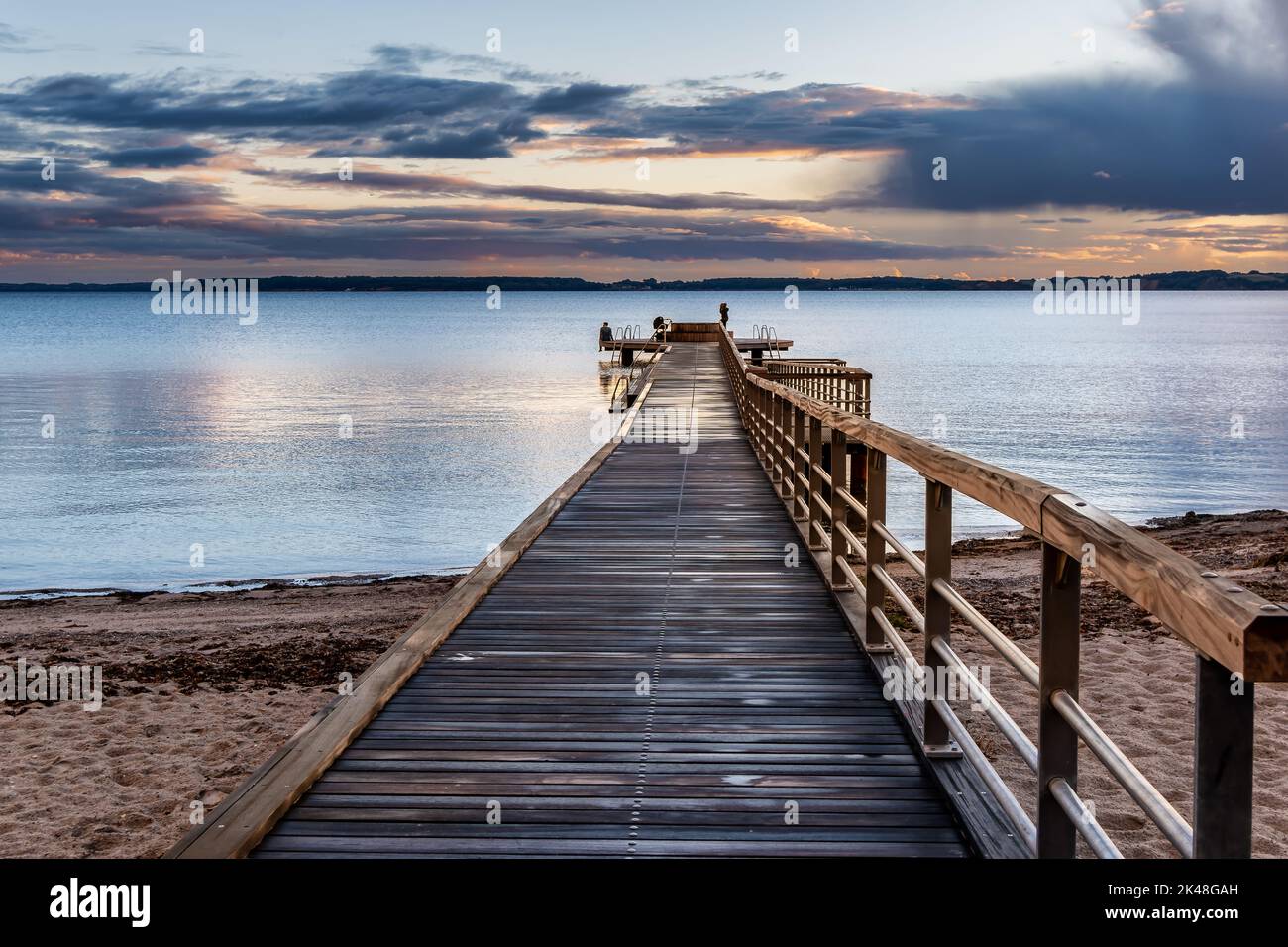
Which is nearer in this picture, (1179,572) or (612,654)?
(1179,572)

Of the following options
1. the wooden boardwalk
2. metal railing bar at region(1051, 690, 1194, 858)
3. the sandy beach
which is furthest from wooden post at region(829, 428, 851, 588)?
metal railing bar at region(1051, 690, 1194, 858)

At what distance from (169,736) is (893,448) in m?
7.68

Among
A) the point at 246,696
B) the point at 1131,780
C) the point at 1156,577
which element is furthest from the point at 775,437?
the point at 1156,577

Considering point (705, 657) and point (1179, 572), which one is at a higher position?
point (1179, 572)

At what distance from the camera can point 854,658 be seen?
5.54m

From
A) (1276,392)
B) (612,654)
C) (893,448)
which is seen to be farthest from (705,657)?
(1276,392)

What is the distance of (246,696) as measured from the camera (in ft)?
36.8

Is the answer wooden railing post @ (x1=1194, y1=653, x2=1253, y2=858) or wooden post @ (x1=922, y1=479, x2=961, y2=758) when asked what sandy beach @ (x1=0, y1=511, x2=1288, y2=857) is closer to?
wooden post @ (x1=922, y1=479, x2=961, y2=758)

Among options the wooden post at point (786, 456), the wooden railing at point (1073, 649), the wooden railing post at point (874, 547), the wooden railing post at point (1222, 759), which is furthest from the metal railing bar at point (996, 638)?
the wooden post at point (786, 456)

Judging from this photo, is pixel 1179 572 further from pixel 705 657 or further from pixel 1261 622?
pixel 705 657

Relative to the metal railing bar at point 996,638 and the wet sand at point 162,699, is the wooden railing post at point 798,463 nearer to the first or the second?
the wet sand at point 162,699

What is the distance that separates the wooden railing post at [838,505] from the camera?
6516mm

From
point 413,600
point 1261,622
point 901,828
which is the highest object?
point 1261,622
